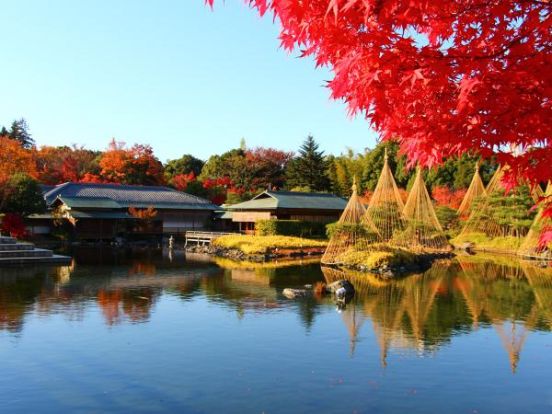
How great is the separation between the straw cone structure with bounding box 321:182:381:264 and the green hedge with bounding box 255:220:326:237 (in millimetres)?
9596

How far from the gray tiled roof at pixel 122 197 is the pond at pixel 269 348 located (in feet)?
69.9

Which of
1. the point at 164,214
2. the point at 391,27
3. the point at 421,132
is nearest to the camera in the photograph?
the point at 391,27

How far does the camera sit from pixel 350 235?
83.1 ft

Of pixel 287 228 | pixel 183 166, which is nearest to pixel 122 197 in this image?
pixel 287 228

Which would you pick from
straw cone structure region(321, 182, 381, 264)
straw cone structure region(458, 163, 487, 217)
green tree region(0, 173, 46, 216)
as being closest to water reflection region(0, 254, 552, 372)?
straw cone structure region(321, 182, 381, 264)

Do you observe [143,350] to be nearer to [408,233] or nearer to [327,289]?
[327,289]

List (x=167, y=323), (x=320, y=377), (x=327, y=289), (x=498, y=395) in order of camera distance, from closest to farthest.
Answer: (x=498, y=395) → (x=320, y=377) → (x=167, y=323) → (x=327, y=289)

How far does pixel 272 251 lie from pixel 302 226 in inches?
307

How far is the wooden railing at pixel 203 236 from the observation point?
35.3m

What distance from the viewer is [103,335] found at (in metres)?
11.4

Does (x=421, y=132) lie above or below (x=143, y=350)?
above

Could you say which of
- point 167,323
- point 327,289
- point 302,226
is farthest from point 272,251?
point 167,323

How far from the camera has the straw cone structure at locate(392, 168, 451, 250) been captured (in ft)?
95.1

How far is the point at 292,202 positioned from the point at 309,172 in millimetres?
18536
